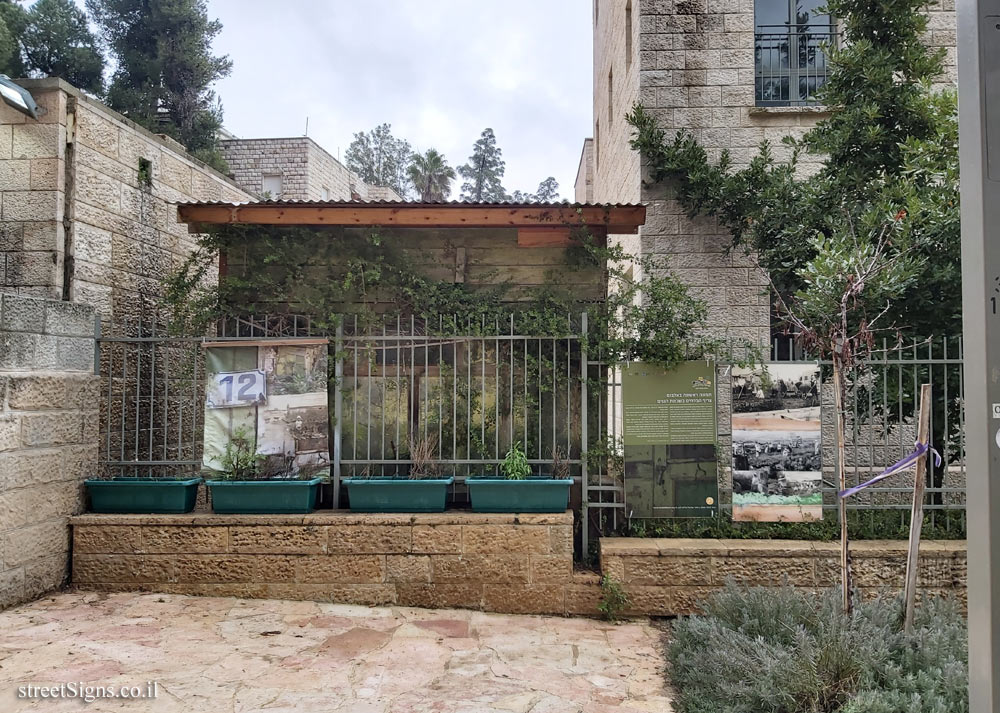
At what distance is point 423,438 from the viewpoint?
18.6ft

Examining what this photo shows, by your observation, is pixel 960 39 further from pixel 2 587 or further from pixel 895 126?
pixel 2 587

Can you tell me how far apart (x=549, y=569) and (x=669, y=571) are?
919 mm

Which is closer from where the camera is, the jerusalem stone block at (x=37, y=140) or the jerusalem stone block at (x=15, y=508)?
the jerusalem stone block at (x=15, y=508)

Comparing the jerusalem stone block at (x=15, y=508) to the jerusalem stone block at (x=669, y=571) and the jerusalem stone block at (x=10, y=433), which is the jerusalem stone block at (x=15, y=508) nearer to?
the jerusalem stone block at (x=10, y=433)

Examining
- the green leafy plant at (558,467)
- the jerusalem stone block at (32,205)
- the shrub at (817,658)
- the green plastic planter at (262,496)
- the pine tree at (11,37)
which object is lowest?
the shrub at (817,658)

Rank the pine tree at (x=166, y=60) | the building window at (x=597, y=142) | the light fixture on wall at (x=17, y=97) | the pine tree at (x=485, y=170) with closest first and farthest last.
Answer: the light fixture on wall at (x=17, y=97) < the building window at (x=597, y=142) < the pine tree at (x=166, y=60) < the pine tree at (x=485, y=170)

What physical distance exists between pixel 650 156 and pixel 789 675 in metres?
5.47

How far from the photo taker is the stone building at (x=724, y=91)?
24.1 ft

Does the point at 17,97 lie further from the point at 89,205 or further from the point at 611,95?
the point at 611,95

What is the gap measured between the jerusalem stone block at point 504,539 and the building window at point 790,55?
222 inches

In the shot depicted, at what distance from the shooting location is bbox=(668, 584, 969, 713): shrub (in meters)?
3.28

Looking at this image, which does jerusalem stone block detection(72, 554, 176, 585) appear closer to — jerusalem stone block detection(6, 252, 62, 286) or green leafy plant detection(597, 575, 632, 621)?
jerusalem stone block detection(6, 252, 62, 286)

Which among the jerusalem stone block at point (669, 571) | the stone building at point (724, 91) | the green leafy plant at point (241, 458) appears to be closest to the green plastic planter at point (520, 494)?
the jerusalem stone block at point (669, 571)

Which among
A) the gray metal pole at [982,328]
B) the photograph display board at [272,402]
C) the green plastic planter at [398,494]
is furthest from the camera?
the photograph display board at [272,402]
